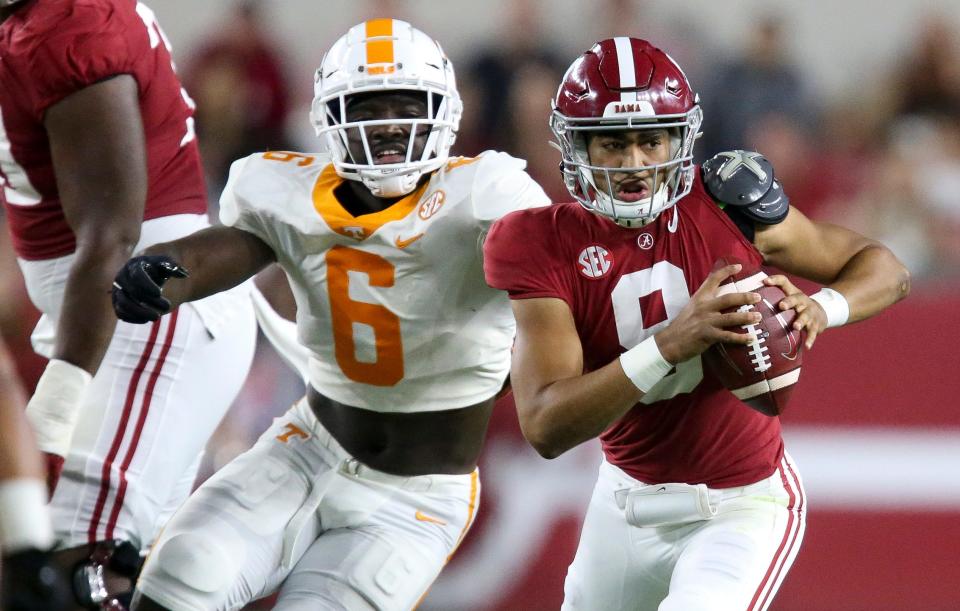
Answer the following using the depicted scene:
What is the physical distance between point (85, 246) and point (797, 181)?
3244 mm

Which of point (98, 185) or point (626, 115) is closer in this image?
point (626, 115)

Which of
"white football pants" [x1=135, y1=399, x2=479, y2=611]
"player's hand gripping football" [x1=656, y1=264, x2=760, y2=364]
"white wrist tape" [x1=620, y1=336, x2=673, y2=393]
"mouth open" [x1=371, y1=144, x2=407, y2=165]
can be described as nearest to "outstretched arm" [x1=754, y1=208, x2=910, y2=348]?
"player's hand gripping football" [x1=656, y1=264, x2=760, y2=364]

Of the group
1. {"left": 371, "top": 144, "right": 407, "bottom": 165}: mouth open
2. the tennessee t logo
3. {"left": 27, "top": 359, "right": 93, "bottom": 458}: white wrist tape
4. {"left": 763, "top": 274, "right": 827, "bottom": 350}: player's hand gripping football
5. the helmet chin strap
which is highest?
{"left": 371, "top": 144, "right": 407, "bottom": 165}: mouth open

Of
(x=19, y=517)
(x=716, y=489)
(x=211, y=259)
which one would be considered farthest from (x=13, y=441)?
(x=716, y=489)

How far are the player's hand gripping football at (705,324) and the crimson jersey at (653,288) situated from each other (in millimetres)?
219

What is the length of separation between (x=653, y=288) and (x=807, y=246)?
37 centimetres

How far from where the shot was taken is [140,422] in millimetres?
3170

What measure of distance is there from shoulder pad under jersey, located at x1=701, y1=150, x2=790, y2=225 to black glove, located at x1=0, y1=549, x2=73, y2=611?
150cm

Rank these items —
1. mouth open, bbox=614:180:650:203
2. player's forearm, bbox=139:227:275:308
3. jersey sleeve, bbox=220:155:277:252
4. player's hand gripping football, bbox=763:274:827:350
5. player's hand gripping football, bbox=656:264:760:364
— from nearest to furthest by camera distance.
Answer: player's hand gripping football, bbox=656:264:760:364
player's hand gripping football, bbox=763:274:827:350
mouth open, bbox=614:180:650:203
player's forearm, bbox=139:227:275:308
jersey sleeve, bbox=220:155:277:252

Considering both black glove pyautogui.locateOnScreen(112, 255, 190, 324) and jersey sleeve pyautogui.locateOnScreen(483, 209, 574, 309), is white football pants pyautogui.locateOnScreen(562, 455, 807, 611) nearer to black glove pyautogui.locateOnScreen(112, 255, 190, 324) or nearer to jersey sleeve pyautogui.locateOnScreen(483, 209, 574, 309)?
jersey sleeve pyautogui.locateOnScreen(483, 209, 574, 309)

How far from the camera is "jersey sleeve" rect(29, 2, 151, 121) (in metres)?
3.05

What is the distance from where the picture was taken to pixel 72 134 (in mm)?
3062

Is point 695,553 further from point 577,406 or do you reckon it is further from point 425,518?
point 425,518

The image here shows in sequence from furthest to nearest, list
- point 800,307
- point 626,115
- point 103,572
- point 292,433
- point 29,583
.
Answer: point 292,433, point 103,572, point 626,115, point 800,307, point 29,583
